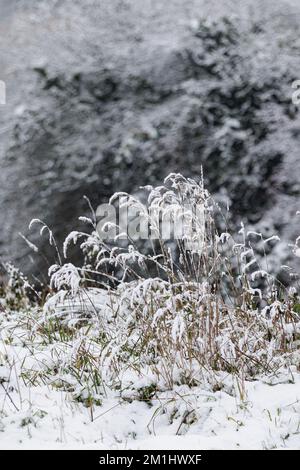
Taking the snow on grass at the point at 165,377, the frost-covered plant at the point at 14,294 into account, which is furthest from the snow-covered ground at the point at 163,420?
the frost-covered plant at the point at 14,294

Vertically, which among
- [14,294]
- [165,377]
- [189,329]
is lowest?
[165,377]

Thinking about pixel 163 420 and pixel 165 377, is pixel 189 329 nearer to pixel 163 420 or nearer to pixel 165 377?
pixel 165 377

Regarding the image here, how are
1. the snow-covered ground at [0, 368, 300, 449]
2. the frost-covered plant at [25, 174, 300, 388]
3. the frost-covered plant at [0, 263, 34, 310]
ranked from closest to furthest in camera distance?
the snow-covered ground at [0, 368, 300, 449], the frost-covered plant at [25, 174, 300, 388], the frost-covered plant at [0, 263, 34, 310]

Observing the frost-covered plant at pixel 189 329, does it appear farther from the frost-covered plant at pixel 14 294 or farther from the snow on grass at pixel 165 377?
the frost-covered plant at pixel 14 294

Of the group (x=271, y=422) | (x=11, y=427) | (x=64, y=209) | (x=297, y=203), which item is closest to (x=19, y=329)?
(x=11, y=427)

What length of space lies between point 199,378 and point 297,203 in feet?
12.2

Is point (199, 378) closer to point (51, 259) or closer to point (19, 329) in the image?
point (19, 329)

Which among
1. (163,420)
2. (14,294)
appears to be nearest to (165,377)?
(163,420)

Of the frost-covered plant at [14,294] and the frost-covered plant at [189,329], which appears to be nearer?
the frost-covered plant at [189,329]

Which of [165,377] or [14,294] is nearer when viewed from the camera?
[165,377]

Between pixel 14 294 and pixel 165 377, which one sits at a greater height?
pixel 14 294

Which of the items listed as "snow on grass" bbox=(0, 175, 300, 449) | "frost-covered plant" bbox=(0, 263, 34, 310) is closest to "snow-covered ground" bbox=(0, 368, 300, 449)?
"snow on grass" bbox=(0, 175, 300, 449)

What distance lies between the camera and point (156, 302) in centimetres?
388

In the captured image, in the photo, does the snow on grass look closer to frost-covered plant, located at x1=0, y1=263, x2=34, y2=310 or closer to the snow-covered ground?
the snow-covered ground
